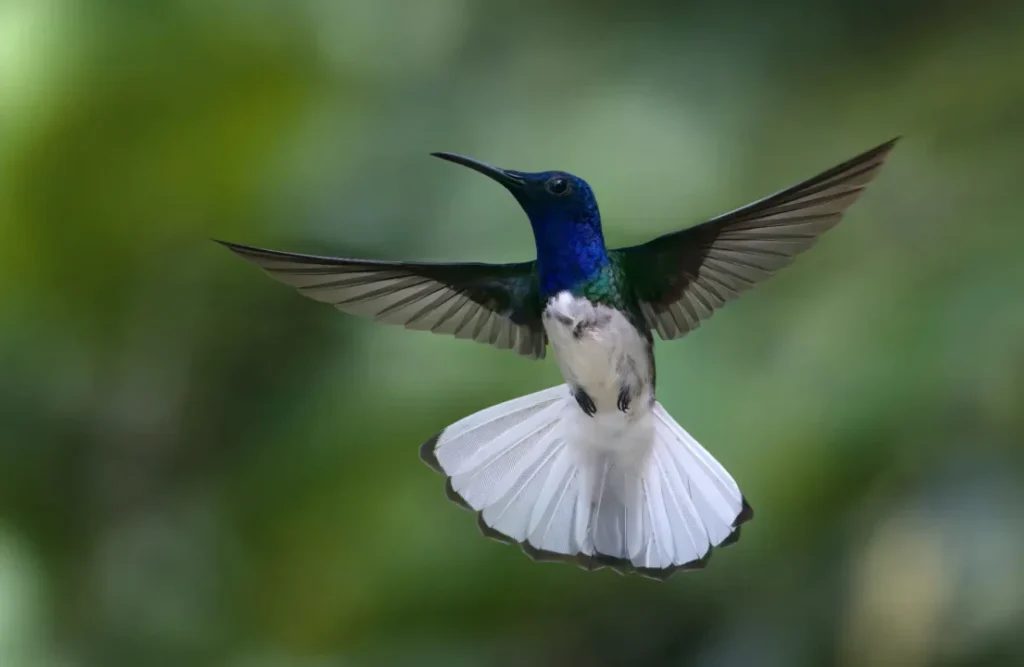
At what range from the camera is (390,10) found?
4.85 ft

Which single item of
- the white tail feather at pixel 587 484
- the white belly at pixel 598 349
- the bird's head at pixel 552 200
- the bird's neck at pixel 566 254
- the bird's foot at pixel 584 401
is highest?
the bird's head at pixel 552 200

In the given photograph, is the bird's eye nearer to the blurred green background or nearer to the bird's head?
the bird's head

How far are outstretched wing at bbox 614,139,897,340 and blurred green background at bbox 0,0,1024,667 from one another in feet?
1.71

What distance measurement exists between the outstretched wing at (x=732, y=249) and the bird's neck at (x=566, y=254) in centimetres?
3

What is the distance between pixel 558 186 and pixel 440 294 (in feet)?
0.39

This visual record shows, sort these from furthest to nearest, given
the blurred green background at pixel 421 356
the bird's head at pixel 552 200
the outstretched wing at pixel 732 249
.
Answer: the blurred green background at pixel 421 356
the bird's head at pixel 552 200
the outstretched wing at pixel 732 249

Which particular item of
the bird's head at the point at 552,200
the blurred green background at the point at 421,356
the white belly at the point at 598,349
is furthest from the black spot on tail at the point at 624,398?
the blurred green background at the point at 421,356

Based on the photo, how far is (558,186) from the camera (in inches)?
23.6

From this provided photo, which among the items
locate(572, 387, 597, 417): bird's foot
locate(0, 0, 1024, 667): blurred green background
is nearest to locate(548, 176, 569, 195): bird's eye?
locate(572, 387, 597, 417): bird's foot

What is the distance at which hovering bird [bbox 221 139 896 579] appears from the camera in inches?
23.6

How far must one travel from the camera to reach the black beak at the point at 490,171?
20.8 inches

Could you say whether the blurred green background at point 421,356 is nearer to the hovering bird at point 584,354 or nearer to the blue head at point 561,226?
the hovering bird at point 584,354

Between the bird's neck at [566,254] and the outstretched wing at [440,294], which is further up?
the bird's neck at [566,254]

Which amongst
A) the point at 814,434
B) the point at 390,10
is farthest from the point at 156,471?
the point at 814,434
